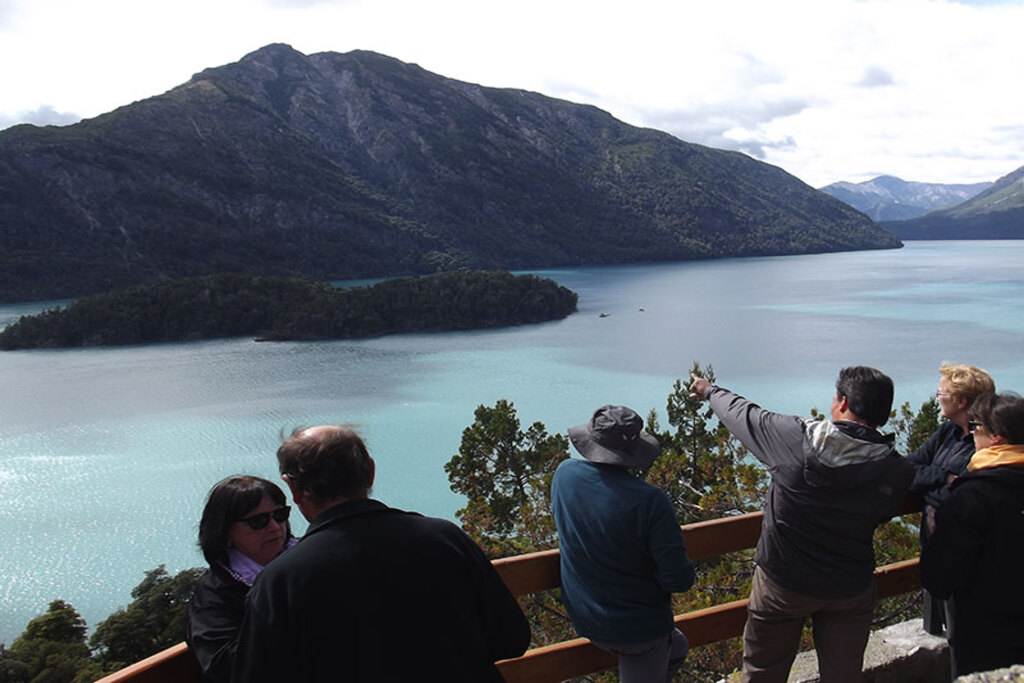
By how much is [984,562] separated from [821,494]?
528 millimetres

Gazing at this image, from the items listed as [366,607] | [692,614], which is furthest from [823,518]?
[366,607]

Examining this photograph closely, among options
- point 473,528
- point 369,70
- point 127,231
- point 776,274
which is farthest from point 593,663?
point 369,70

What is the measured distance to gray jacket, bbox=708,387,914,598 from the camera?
2.35 metres

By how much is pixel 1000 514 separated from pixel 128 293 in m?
67.4

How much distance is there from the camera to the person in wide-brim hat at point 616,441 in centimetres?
244

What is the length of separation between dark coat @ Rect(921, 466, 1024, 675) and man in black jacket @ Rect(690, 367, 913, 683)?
0.56ft

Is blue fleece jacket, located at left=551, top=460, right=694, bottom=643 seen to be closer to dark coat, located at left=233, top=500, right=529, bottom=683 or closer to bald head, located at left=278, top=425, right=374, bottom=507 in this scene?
dark coat, located at left=233, top=500, right=529, bottom=683

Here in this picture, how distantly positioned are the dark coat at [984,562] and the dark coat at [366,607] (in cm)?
159

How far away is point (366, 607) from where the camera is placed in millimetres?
1555

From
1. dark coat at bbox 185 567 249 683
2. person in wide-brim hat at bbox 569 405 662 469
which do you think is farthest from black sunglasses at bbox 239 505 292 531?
person in wide-brim hat at bbox 569 405 662 469

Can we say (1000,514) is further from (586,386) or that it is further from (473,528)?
(586,386)

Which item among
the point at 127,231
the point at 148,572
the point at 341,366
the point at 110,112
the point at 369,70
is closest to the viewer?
the point at 148,572

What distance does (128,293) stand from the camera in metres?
60.9

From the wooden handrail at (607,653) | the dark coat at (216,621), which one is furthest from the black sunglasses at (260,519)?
the wooden handrail at (607,653)
